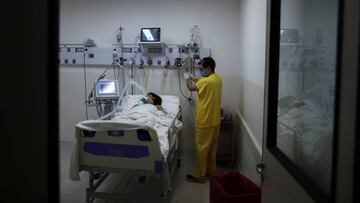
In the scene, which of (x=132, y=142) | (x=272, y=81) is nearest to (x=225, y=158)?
(x=132, y=142)

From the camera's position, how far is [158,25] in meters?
4.46

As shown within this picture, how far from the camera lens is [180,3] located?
4383 millimetres

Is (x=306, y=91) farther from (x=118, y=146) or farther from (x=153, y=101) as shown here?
(x=153, y=101)

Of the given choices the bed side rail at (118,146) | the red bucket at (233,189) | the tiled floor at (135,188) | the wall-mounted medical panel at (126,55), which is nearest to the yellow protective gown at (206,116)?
the tiled floor at (135,188)

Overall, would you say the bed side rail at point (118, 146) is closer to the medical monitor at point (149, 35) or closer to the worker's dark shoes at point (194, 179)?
the worker's dark shoes at point (194, 179)

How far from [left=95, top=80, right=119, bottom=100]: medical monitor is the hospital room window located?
3.00 meters

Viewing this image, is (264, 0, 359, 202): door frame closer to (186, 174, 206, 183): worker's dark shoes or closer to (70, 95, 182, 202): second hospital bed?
(70, 95, 182, 202): second hospital bed

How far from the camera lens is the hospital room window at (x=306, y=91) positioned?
3.24 feet

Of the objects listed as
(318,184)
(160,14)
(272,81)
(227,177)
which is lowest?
(227,177)

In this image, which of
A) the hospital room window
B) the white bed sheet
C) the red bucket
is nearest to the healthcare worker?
the white bed sheet

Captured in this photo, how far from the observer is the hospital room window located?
0.99m

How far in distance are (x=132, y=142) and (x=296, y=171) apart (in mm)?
1612
